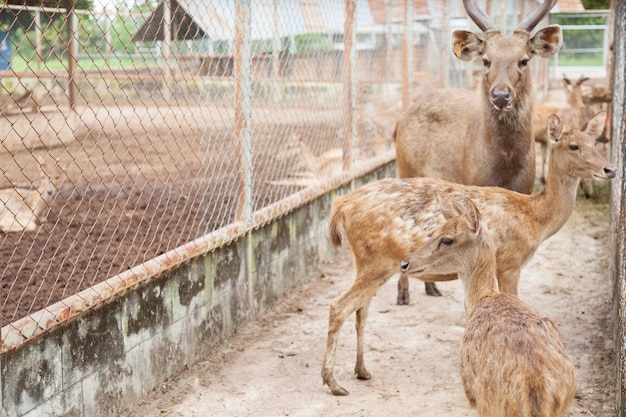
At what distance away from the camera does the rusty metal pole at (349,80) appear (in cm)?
848

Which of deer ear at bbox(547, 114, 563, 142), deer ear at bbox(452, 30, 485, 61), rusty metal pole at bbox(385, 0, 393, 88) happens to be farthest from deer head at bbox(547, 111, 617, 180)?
rusty metal pole at bbox(385, 0, 393, 88)

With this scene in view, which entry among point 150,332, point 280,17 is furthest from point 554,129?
point 280,17

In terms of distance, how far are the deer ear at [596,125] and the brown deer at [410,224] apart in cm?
46

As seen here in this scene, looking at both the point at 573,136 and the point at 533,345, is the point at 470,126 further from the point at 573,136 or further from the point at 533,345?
the point at 533,345

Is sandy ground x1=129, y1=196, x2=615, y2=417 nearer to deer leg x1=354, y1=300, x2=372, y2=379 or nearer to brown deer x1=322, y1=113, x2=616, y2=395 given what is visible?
deer leg x1=354, y1=300, x2=372, y2=379

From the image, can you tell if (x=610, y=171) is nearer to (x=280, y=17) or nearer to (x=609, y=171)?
(x=609, y=171)

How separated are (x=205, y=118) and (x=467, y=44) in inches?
136

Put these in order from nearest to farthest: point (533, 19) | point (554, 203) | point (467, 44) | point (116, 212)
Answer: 1. point (554, 203)
2. point (533, 19)
3. point (467, 44)
4. point (116, 212)

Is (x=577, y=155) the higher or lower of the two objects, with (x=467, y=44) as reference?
lower

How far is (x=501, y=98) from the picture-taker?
588cm

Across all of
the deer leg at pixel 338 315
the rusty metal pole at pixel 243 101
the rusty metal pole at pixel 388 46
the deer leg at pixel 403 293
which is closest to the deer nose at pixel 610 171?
the deer leg at pixel 338 315

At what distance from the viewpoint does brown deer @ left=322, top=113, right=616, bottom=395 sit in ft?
16.8

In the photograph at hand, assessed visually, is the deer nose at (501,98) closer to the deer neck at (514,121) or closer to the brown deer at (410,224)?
the deer neck at (514,121)

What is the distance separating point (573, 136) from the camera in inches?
227
